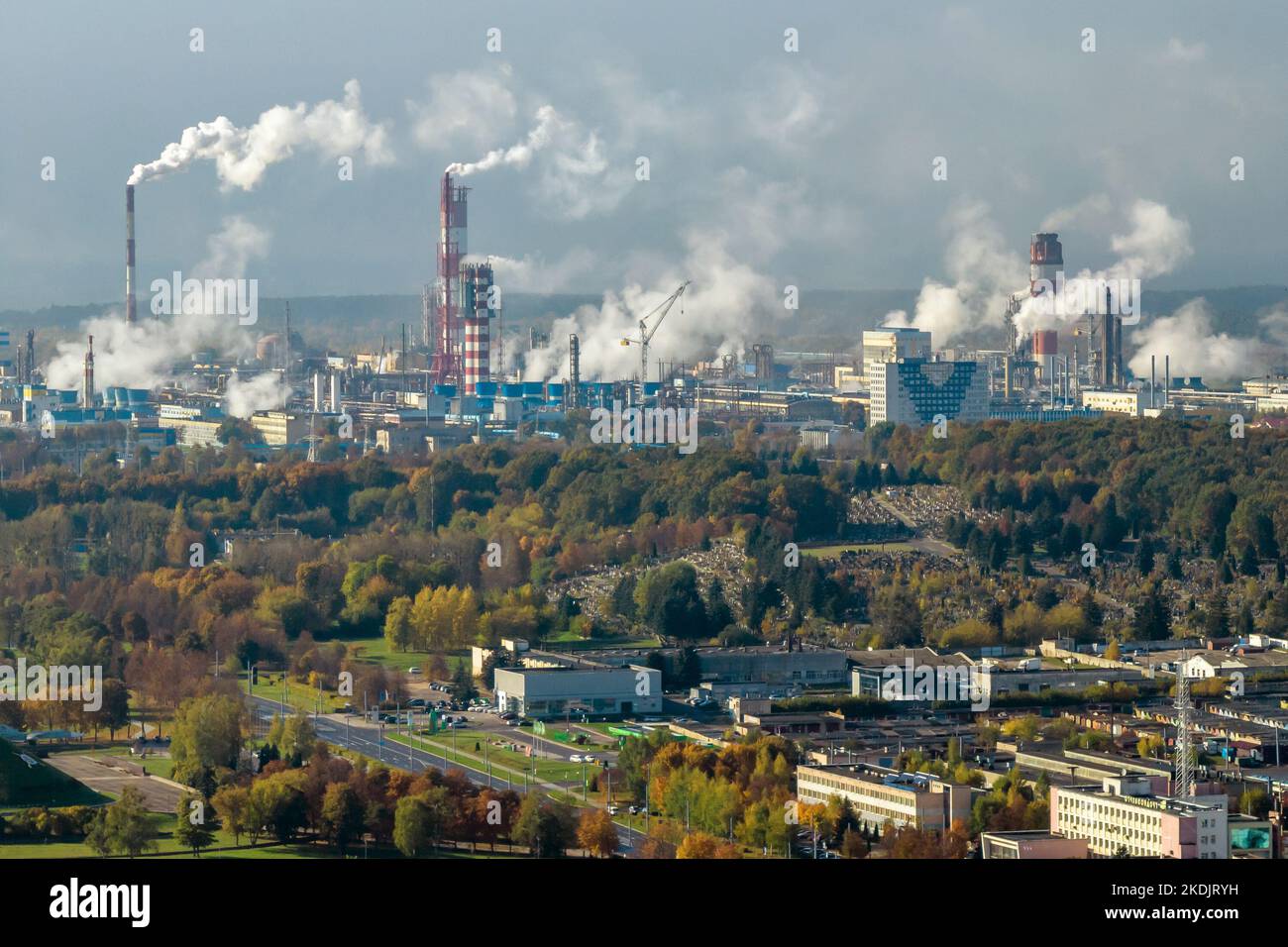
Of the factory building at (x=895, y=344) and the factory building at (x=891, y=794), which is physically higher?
the factory building at (x=895, y=344)

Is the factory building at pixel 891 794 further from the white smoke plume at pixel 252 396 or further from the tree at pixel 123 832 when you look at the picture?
the white smoke plume at pixel 252 396

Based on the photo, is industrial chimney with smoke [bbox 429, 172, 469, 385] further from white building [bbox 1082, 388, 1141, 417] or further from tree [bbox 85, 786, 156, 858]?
tree [bbox 85, 786, 156, 858]

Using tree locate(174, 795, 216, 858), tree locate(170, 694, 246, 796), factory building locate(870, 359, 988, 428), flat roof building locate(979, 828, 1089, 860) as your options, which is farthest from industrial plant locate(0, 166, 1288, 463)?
flat roof building locate(979, 828, 1089, 860)

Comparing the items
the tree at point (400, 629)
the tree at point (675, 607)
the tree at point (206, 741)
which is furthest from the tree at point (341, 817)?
the tree at point (675, 607)

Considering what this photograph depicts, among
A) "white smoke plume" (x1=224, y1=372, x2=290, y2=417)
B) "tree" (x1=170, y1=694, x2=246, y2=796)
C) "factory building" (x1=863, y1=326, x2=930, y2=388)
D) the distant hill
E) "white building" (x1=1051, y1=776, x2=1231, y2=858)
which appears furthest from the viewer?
the distant hill

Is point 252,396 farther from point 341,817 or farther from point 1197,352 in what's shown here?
point 341,817
